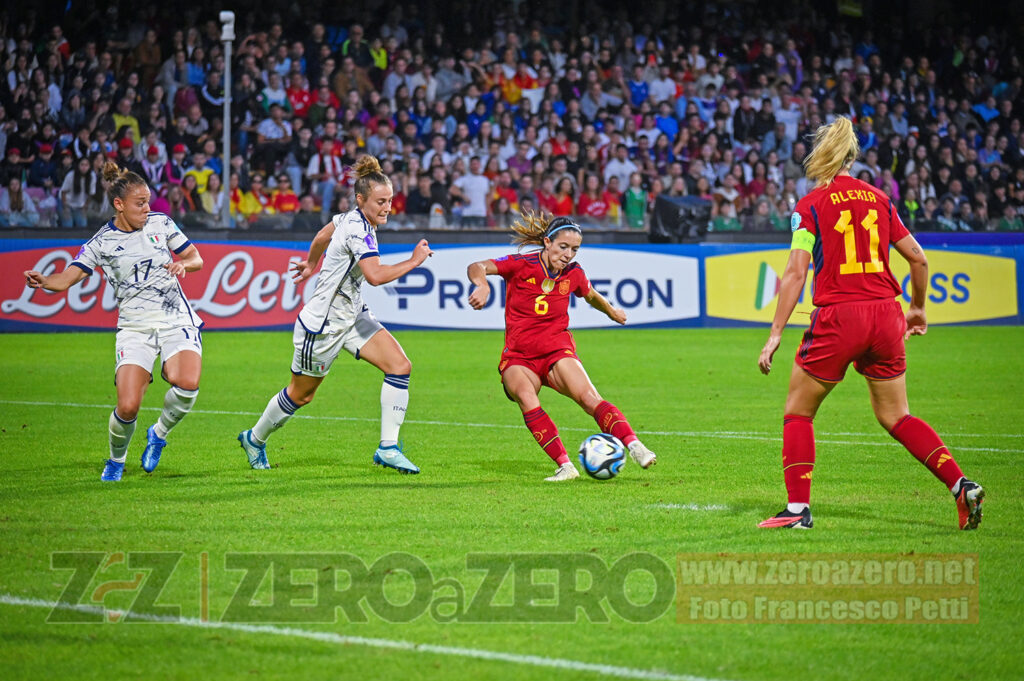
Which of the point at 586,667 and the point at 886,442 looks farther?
the point at 886,442

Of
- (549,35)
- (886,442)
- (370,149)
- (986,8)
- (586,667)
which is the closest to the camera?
(586,667)

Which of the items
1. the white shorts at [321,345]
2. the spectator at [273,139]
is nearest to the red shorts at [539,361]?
the white shorts at [321,345]

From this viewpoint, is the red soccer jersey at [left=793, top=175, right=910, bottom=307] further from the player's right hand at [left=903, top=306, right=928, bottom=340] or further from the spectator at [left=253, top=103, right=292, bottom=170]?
the spectator at [left=253, top=103, right=292, bottom=170]

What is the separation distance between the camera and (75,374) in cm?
1501

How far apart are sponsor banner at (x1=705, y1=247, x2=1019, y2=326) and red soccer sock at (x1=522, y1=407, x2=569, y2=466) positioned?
43.5ft

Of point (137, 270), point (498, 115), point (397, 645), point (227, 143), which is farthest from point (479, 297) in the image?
point (498, 115)

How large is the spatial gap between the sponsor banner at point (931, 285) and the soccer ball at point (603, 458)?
43.9 feet

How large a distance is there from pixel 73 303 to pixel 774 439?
13.1 m

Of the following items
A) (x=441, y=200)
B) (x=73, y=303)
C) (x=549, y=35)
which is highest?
(x=549, y=35)

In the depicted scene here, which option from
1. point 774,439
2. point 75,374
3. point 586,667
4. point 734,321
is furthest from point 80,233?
point 586,667

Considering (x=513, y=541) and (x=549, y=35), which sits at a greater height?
(x=549, y=35)

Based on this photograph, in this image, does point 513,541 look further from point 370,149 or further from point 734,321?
point 370,149

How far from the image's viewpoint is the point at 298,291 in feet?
66.9

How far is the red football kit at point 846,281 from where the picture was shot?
6.31 m
